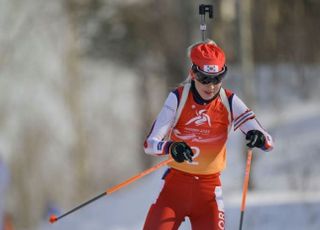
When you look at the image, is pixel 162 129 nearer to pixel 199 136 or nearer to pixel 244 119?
pixel 199 136

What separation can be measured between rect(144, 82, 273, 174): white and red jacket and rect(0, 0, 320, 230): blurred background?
352 cm

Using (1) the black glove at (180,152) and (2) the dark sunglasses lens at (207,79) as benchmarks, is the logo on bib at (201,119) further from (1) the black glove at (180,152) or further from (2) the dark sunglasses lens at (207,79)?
Result: (1) the black glove at (180,152)

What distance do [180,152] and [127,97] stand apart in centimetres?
2685

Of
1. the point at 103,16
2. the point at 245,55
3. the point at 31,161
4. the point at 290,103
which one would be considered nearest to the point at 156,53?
the point at 103,16

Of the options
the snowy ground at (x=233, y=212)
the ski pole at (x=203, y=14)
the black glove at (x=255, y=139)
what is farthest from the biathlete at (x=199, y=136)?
the snowy ground at (x=233, y=212)

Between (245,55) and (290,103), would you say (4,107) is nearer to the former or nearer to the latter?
(290,103)

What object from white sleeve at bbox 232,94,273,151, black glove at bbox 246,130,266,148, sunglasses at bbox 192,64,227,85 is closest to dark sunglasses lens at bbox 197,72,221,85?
sunglasses at bbox 192,64,227,85

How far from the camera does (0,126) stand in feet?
98.6

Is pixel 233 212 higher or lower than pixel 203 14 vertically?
lower

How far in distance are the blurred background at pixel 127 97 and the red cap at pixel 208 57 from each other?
3.86m

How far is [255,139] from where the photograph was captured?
6.10m

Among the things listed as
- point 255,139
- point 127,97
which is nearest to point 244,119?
point 255,139

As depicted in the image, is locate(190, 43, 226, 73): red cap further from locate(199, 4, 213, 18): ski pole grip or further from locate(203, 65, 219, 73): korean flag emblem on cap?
locate(199, 4, 213, 18): ski pole grip

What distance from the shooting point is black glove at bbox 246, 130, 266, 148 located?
6.09m
